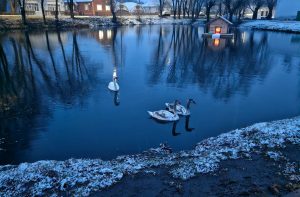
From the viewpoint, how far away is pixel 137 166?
10680 millimetres

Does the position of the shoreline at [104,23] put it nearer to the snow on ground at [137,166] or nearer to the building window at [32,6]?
the building window at [32,6]

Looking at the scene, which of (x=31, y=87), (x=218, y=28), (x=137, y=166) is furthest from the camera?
(x=218, y=28)

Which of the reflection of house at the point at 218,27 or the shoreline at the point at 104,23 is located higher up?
the shoreline at the point at 104,23

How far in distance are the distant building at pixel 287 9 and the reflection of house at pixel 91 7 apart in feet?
194

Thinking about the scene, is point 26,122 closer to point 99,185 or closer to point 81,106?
point 81,106

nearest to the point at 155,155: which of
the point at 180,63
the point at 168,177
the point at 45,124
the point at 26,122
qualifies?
the point at 168,177

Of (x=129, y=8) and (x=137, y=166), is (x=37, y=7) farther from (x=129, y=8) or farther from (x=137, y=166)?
(x=137, y=166)

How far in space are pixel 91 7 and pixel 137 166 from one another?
298ft

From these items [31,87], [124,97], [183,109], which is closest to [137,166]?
[183,109]

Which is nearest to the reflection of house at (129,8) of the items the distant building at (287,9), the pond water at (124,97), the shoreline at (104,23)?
the shoreline at (104,23)

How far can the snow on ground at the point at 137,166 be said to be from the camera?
942 cm

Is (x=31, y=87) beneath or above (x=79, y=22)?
beneath

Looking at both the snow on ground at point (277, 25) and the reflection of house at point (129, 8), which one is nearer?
the snow on ground at point (277, 25)

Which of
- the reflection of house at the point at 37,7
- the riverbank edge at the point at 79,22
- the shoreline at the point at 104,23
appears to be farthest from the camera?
the reflection of house at the point at 37,7
